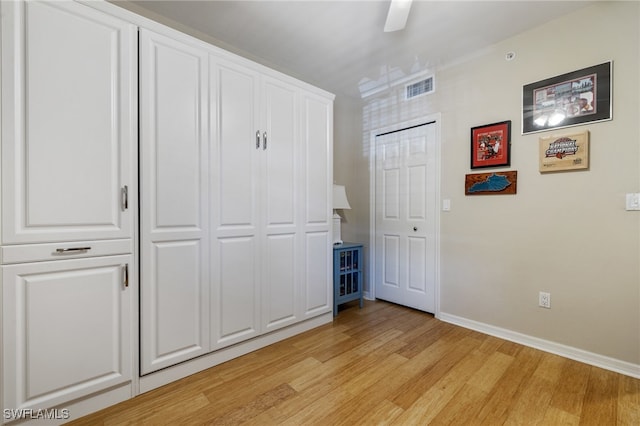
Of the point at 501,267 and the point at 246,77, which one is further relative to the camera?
the point at 501,267

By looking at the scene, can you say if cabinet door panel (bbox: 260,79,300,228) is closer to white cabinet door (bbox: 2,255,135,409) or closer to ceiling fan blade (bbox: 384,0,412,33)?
ceiling fan blade (bbox: 384,0,412,33)

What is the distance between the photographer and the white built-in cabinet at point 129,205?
4.36 feet

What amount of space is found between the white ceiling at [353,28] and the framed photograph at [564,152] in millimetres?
954

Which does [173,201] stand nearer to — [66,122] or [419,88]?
[66,122]

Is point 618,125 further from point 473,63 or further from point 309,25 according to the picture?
point 309,25

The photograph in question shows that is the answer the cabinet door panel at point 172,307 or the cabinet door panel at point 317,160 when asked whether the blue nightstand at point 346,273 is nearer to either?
the cabinet door panel at point 317,160

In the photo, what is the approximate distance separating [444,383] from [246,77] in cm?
255

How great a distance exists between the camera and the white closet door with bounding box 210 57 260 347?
6.50 feet

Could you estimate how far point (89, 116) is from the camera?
149cm

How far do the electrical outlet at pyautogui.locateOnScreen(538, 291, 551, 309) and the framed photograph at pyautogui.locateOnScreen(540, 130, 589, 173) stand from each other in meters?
0.99

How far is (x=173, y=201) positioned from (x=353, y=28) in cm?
199

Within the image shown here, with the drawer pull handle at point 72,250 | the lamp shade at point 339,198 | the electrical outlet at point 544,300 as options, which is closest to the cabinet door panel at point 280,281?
the lamp shade at point 339,198

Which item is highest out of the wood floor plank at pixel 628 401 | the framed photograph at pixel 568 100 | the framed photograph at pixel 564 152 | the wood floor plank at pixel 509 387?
the framed photograph at pixel 568 100

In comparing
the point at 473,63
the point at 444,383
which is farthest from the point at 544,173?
the point at 444,383
